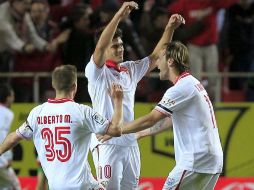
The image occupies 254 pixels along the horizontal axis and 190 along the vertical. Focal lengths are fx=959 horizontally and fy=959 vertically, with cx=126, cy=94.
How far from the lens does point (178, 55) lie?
9.29 metres

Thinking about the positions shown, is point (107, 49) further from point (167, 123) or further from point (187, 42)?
point (187, 42)

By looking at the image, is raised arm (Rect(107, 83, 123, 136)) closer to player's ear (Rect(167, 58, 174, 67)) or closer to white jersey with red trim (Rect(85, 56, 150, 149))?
player's ear (Rect(167, 58, 174, 67))

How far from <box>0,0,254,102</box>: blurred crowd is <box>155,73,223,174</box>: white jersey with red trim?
557 cm

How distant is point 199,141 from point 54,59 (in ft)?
21.5

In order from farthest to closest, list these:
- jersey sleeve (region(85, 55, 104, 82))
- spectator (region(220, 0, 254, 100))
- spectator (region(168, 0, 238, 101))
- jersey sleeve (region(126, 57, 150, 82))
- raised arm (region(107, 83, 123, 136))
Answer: spectator (region(220, 0, 254, 100)) < spectator (region(168, 0, 238, 101)) < jersey sleeve (region(126, 57, 150, 82)) < jersey sleeve (region(85, 55, 104, 82)) < raised arm (region(107, 83, 123, 136))

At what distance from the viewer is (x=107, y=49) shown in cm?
1025

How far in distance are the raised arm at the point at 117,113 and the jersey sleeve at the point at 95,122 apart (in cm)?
6

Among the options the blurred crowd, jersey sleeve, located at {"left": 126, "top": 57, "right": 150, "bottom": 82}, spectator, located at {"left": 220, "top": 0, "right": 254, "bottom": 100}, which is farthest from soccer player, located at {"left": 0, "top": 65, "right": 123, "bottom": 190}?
spectator, located at {"left": 220, "top": 0, "right": 254, "bottom": 100}

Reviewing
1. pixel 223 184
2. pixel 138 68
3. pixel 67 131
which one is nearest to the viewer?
pixel 67 131

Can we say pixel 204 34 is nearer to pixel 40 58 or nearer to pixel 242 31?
pixel 242 31

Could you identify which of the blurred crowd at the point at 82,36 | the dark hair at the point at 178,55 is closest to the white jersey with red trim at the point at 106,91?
the dark hair at the point at 178,55

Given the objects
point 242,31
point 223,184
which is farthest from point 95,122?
point 242,31

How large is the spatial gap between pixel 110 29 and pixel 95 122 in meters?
1.22

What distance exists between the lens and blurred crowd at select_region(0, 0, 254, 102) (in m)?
14.9
